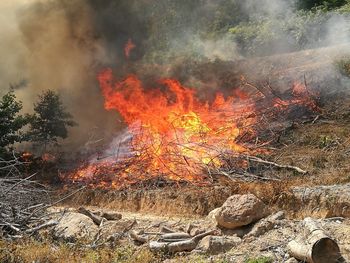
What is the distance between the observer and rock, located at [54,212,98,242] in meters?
10.4

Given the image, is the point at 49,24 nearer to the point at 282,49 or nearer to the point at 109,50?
the point at 109,50

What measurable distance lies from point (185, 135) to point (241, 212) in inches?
328

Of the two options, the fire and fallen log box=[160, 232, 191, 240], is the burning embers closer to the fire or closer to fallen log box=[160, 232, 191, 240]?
fallen log box=[160, 232, 191, 240]

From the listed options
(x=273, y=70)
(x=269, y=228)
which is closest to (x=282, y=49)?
(x=273, y=70)

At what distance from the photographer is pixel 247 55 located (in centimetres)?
2714

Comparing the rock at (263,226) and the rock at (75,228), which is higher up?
the rock at (75,228)

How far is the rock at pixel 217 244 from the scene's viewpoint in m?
8.91

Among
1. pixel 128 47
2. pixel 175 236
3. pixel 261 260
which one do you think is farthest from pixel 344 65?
pixel 128 47

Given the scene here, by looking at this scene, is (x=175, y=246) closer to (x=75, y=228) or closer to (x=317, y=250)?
(x=75, y=228)

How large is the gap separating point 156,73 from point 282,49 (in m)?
7.89

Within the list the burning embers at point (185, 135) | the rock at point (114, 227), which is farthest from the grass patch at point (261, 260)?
the burning embers at point (185, 135)

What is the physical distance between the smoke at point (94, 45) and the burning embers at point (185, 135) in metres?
2.36

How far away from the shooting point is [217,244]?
8.95m

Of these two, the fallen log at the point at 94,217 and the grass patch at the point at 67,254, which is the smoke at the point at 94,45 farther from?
the grass patch at the point at 67,254
